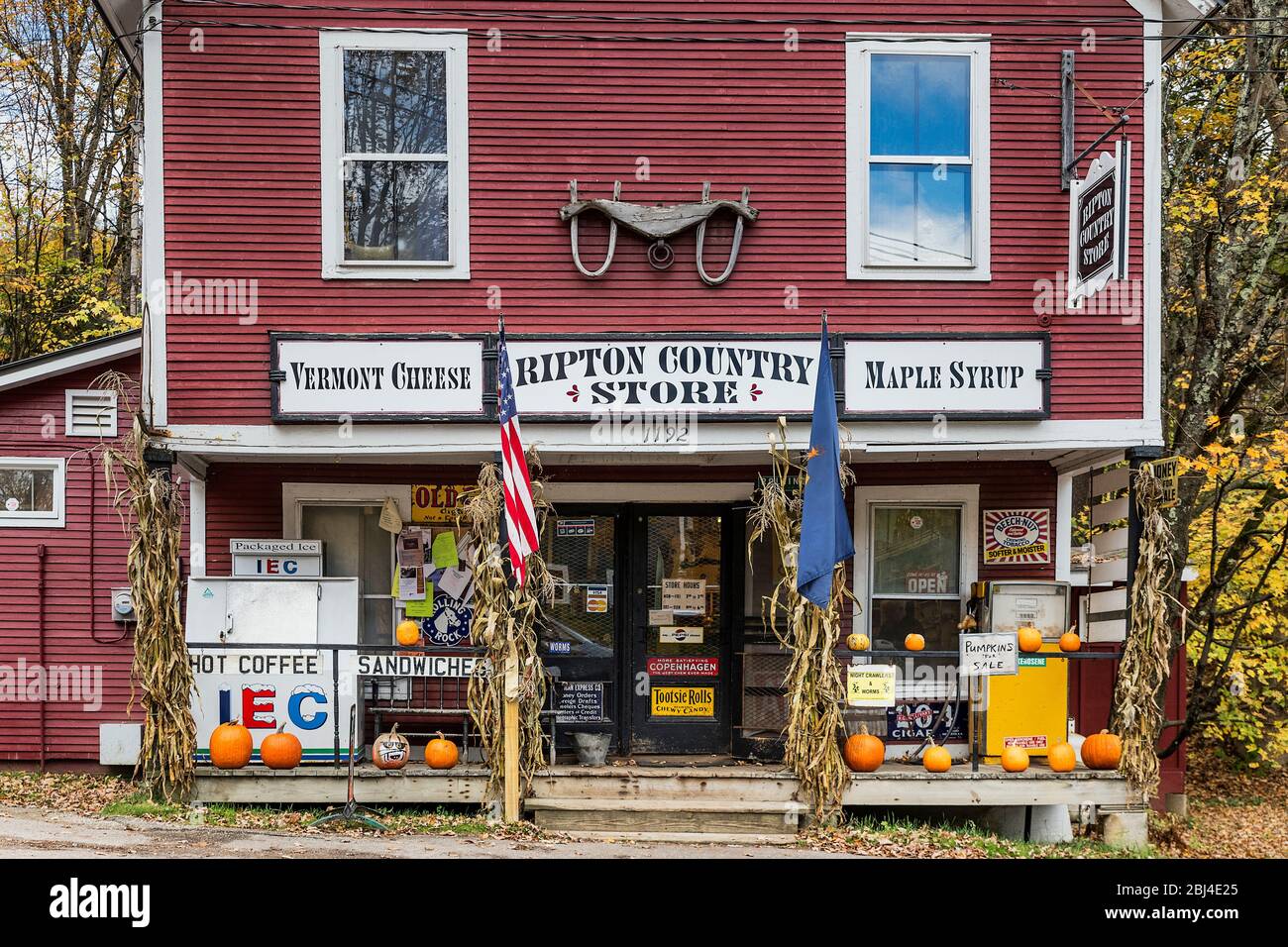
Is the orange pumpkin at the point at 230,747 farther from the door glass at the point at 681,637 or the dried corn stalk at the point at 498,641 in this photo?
the door glass at the point at 681,637

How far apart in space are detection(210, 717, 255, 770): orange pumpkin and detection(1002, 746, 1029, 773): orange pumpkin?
6.19 metres

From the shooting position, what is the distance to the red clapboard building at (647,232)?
1104 cm

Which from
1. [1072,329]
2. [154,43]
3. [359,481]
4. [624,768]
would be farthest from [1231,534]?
[154,43]

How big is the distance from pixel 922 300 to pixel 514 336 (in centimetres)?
358

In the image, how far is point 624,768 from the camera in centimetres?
1093

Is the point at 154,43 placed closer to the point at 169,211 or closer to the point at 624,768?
the point at 169,211

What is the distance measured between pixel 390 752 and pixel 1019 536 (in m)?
6.05

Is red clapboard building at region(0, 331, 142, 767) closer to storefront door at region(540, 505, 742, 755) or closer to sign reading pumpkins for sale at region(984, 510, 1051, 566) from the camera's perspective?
storefront door at region(540, 505, 742, 755)

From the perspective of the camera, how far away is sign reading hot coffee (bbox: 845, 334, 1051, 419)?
36.5ft

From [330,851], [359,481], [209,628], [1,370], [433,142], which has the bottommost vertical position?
[330,851]

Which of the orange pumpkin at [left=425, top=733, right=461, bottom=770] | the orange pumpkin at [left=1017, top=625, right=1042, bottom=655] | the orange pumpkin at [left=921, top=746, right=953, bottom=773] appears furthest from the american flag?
the orange pumpkin at [left=1017, top=625, right=1042, bottom=655]

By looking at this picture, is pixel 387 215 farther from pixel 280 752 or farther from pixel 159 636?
pixel 280 752

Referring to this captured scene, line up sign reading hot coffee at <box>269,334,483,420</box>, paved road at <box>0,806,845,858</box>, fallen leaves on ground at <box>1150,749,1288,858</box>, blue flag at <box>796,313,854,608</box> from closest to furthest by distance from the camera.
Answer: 1. paved road at <box>0,806,845,858</box>
2. blue flag at <box>796,313,854,608</box>
3. sign reading hot coffee at <box>269,334,483,420</box>
4. fallen leaves on ground at <box>1150,749,1288,858</box>

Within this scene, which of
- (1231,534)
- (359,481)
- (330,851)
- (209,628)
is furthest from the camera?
(1231,534)
